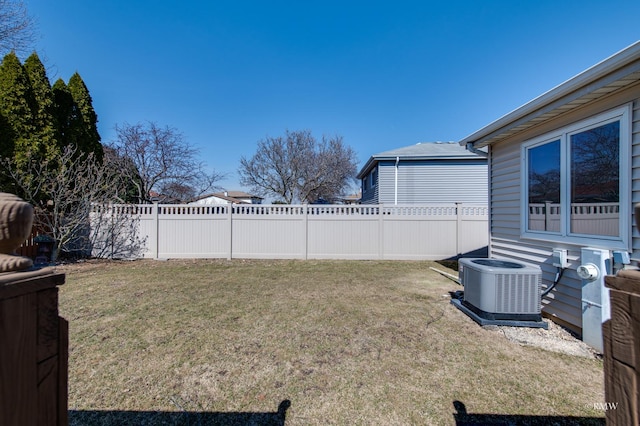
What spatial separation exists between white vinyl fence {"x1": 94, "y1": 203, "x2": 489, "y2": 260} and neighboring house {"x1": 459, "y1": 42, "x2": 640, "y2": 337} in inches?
136

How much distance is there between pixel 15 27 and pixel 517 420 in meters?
12.7

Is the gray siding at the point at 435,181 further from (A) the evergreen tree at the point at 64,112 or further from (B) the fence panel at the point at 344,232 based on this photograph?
(A) the evergreen tree at the point at 64,112

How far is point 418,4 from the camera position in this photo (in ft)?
25.5

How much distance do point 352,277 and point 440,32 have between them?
8.21 m

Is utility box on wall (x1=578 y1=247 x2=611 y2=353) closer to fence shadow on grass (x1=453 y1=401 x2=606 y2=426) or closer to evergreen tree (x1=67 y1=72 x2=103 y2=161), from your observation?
fence shadow on grass (x1=453 y1=401 x2=606 y2=426)

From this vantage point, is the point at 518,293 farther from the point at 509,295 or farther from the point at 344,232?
the point at 344,232

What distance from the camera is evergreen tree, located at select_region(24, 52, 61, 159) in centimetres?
710

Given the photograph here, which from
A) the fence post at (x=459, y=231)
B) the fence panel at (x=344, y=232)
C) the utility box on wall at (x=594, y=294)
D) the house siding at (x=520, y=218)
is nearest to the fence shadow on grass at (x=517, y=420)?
the utility box on wall at (x=594, y=294)

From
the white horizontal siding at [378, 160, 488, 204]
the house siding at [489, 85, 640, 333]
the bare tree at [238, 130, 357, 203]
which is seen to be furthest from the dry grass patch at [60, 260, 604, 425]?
the bare tree at [238, 130, 357, 203]

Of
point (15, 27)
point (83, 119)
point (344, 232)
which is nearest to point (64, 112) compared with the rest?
point (83, 119)

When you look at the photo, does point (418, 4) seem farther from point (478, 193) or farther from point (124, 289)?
point (124, 289)

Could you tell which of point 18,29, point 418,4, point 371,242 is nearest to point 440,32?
point 418,4

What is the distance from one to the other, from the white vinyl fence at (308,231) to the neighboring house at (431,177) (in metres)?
4.76

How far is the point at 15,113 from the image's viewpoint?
22.2 feet
